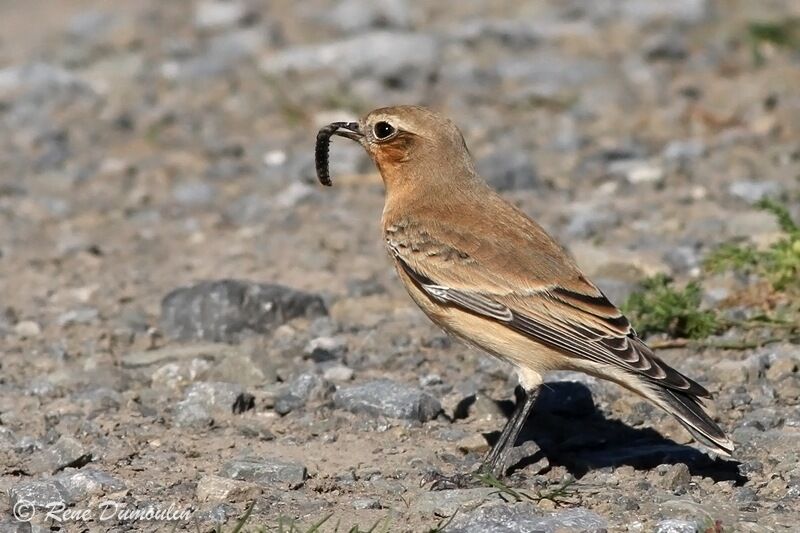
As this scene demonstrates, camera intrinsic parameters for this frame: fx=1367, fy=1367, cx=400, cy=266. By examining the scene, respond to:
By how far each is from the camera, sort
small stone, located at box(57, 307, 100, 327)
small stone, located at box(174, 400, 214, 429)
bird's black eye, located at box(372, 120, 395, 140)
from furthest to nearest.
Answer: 1. small stone, located at box(57, 307, 100, 327)
2. bird's black eye, located at box(372, 120, 395, 140)
3. small stone, located at box(174, 400, 214, 429)

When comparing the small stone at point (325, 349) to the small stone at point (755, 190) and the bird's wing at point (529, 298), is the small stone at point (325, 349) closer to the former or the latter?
the bird's wing at point (529, 298)

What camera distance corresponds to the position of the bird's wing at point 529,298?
670 centimetres

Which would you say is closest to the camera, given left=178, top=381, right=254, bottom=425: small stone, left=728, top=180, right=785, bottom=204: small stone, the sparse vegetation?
the sparse vegetation

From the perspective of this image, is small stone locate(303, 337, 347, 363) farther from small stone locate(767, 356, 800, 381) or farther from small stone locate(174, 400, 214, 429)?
small stone locate(767, 356, 800, 381)

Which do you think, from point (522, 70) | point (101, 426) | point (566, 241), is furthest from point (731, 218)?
point (101, 426)

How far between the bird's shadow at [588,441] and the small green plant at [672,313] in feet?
3.07

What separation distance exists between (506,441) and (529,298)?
0.75 meters

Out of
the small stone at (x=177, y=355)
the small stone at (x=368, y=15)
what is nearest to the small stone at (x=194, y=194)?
the small stone at (x=177, y=355)

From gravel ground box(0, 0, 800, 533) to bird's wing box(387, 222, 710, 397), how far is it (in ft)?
1.95

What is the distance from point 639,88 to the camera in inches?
553

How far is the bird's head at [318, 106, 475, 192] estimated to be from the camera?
8031 millimetres

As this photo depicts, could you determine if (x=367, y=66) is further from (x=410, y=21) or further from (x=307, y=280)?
(x=307, y=280)

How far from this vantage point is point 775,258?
8.91 metres

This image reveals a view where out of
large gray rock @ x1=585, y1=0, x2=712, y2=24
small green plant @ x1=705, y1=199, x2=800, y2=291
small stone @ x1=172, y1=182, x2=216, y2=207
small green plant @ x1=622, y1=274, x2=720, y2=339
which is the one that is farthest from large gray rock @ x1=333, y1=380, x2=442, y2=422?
large gray rock @ x1=585, y1=0, x2=712, y2=24
